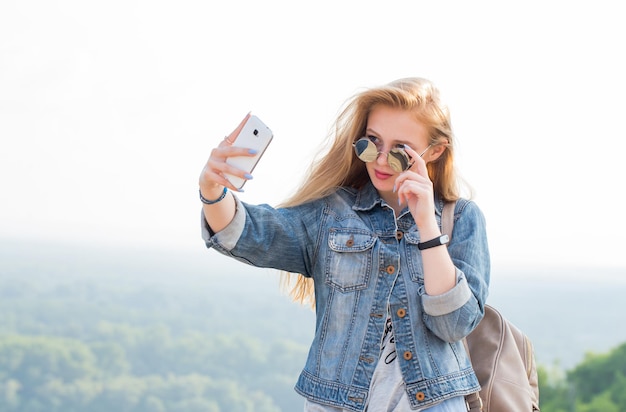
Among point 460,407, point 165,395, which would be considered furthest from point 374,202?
point 165,395

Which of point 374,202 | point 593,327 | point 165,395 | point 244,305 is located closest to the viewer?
point 374,202

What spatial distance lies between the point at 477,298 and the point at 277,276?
2.30ft

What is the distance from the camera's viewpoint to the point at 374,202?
2756 mm

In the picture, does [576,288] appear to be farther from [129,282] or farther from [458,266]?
[458,266]

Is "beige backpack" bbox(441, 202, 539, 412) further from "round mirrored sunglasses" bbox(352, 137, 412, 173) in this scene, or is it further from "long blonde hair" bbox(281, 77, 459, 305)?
"round mirrored sunglasses" bbox(352, 137, 412, 173)

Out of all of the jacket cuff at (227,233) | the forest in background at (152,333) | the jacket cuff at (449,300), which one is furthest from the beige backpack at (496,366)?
the forest in background at (152,333)

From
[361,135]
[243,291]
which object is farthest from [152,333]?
[361,135]

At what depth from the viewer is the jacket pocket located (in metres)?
2.59

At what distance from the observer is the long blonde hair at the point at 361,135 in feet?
8.86

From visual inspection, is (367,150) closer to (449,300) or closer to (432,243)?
(432,243)

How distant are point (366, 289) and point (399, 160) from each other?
1.29ft

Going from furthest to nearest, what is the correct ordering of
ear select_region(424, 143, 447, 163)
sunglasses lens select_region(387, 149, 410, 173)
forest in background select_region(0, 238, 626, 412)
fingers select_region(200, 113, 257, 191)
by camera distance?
forest in background select_region(0, 238, 626, 412) → ear select_region(424, 143, 447, 163) → sunglasses lens select_region(387, 149, 410, 173) → fingers select_region(200, 113, 257, 191)

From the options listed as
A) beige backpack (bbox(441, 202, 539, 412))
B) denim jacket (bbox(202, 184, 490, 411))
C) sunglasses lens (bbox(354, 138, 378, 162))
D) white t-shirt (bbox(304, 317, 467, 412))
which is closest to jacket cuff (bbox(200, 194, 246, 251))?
denim jacket (bbox(202, 184, 490, 411))

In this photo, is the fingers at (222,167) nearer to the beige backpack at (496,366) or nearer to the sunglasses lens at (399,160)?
the sunglasses lens at (399,160)
